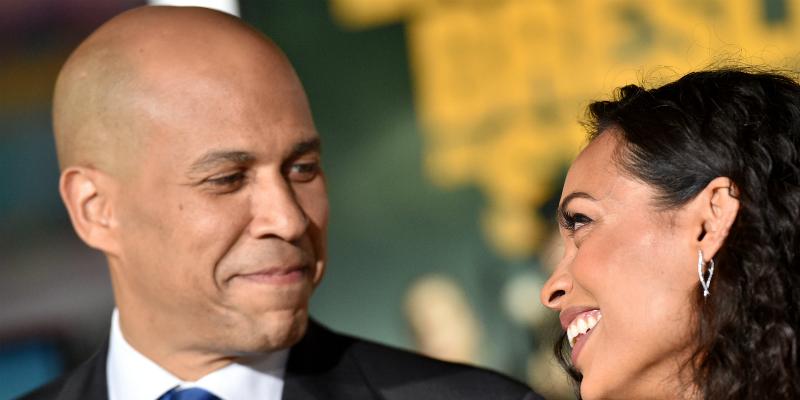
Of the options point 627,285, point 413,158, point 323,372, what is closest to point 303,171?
point 323,372

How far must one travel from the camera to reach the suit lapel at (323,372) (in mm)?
2402

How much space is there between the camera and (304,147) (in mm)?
2318

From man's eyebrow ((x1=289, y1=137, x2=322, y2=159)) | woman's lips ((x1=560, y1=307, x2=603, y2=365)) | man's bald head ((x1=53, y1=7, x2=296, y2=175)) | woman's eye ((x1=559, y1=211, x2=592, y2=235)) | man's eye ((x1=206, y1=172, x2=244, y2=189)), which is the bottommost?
woman's lips ((x1=560, y1=307, x2=603, y2=365))

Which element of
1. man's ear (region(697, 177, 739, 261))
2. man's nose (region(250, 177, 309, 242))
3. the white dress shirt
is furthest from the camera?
the white dress shirt

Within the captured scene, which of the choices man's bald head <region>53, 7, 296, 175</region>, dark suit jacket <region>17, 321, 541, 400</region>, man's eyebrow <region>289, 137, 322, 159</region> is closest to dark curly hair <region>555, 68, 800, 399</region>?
dark suit jacket <region>17, 321, 541, 400</region>

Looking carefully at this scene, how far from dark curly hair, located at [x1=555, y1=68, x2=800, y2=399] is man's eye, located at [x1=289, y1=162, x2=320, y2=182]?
0.67 metres

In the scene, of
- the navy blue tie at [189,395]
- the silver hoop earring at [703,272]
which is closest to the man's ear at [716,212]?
the silver hoop earring at [703,272]

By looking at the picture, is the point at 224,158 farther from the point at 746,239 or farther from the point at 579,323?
the point at 746,239

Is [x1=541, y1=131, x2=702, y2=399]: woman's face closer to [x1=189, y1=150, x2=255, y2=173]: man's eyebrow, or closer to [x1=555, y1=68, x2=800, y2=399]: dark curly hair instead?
[x1=555, y1=68, x2=800, y2=399]: dark curly hair

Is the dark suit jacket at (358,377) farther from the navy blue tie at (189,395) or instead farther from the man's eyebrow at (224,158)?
the man's eyebrow at (224,158)

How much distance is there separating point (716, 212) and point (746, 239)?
63 millimetres

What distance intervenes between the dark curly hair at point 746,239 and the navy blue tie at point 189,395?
94cm

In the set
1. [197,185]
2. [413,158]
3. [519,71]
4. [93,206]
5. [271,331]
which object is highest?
[197,185]

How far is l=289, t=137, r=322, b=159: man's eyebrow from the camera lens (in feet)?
7.55
